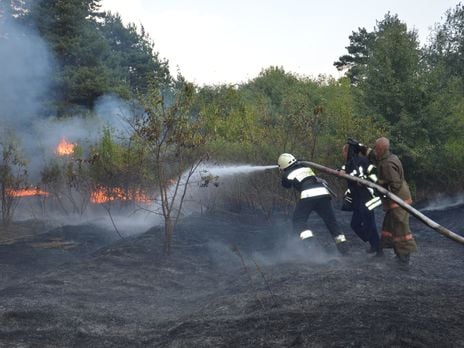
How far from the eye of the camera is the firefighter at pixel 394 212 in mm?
6695

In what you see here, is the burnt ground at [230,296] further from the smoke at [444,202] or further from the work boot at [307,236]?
the smoke at [444,202]

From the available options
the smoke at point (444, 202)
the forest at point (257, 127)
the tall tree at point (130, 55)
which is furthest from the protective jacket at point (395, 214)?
the tall tree at point (130, 55)

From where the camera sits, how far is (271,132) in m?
12.0

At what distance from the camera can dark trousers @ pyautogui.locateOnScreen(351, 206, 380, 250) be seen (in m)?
7.25

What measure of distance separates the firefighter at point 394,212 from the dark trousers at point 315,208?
0.80 metres

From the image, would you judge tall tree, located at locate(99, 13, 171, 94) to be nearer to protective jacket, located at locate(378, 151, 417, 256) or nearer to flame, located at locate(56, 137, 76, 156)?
flame, located at locate(56, 137, 76, 156)

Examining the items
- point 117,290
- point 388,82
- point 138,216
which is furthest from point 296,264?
point 388,82

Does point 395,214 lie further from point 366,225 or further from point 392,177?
point 366,225

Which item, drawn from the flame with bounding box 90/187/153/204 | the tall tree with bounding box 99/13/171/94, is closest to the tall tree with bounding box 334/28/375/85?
the tall tree with bounding box 99/13/171/94

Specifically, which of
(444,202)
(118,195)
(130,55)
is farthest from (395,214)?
(130,55)

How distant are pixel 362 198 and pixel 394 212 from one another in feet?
2.42

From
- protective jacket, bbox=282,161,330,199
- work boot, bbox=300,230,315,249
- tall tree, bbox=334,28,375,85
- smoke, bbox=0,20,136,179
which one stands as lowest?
work boot, bbox=300,230,315,249

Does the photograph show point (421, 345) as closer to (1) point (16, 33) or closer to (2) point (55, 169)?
(2) point (55, 169)

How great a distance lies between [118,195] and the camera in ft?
43.5
